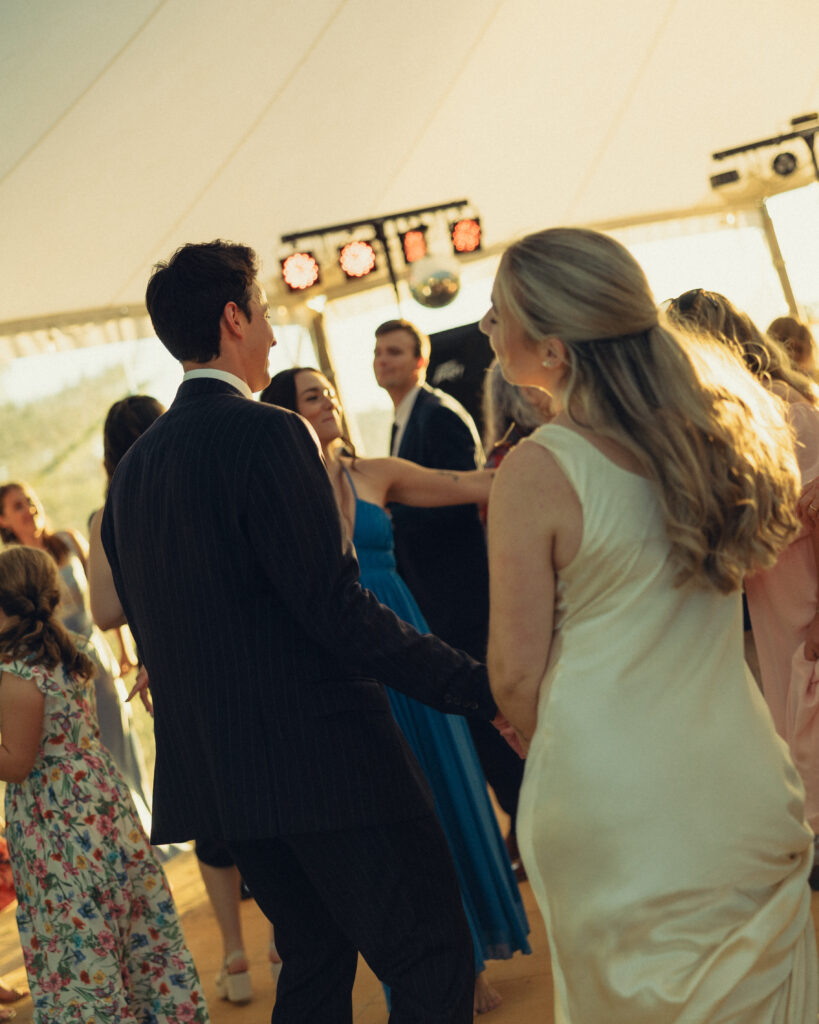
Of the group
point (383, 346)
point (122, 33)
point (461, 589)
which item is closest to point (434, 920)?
point (461, 589)

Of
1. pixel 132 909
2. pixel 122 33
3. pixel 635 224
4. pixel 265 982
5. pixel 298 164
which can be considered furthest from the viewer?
pixel 635 224

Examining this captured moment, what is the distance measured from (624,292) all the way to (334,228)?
5.64 meters

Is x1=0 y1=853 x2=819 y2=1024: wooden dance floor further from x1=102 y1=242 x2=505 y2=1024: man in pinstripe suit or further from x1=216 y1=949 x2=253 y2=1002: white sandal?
x1=102 y1=242 x2=505 y2=1024: man in pinstripe suit

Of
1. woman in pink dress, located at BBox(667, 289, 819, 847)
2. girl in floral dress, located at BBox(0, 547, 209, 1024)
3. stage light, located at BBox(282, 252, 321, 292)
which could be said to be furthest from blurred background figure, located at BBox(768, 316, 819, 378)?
stage light, located at BBox(282, 252, 321, 292)

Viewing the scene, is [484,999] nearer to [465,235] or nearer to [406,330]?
[406,330]

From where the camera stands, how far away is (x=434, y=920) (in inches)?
68.9

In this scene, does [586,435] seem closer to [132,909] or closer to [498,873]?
[498,873]

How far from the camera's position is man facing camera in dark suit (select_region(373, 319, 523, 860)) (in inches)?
149

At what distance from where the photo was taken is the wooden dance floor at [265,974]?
9.61 feet

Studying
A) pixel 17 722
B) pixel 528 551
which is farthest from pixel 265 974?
pixel 528 551

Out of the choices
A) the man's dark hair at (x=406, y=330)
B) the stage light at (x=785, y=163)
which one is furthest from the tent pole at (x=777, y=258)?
the man's dark hair at (x=406, y=330)

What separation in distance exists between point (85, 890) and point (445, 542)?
65.6 inches

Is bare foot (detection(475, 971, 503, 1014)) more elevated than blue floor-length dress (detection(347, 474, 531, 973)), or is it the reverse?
blue floor-length dress (detection(347, 474, 531, 973))

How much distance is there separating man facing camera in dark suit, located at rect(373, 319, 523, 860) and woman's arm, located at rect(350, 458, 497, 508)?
2.38 feet
